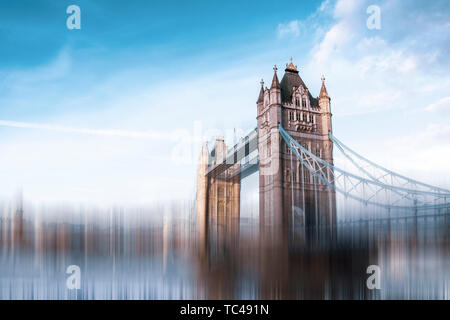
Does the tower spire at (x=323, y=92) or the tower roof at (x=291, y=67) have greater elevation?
the tower roof at (x=291, y=67)

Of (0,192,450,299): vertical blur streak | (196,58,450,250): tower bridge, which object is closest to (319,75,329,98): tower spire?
(196,58,450,250): tower bridge

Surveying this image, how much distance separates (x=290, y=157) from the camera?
2380 cm

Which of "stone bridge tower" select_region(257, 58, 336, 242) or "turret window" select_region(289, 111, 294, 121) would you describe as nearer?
"stone bridge tower" select_region(257, 58, 336, 242)

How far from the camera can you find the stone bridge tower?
22.2 metres

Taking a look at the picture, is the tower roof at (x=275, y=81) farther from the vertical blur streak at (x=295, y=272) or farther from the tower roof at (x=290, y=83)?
the vertical blur streak at (x=295, y=272)

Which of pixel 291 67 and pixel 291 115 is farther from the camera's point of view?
pixel 291 67

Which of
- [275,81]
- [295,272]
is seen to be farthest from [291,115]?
[295,272]

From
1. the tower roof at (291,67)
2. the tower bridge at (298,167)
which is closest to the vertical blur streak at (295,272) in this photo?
the tower bridge at (298,167)

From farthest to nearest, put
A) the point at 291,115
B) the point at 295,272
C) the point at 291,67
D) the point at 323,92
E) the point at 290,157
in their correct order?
the point at 291,67, the point at 323,92, the point at 291,115, the point at 290,157, the point at 295,272

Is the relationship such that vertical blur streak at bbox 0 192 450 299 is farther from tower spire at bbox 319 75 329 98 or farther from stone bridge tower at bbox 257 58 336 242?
tower spire at bbox 319 75 329 98

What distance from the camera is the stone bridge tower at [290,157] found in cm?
2222

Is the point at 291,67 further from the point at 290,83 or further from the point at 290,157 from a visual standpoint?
the point at 290,157
